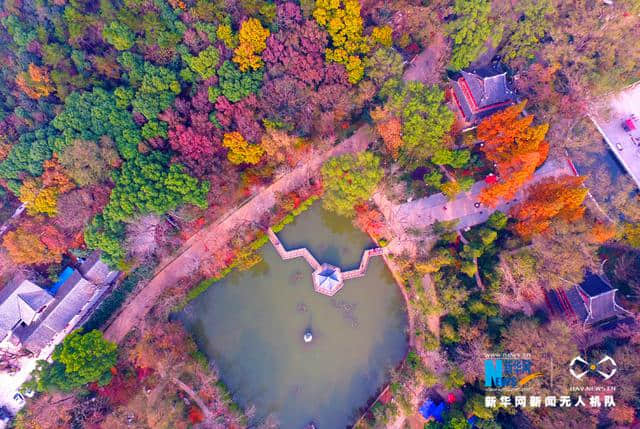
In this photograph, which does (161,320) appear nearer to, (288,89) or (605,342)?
(288,89)

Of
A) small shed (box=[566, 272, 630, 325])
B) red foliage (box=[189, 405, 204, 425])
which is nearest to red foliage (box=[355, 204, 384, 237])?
small shed (box=[566, 272, 630, 325])

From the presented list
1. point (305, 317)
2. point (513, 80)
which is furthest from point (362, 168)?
point (513, 80)

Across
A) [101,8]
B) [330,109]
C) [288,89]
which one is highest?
[101,8]

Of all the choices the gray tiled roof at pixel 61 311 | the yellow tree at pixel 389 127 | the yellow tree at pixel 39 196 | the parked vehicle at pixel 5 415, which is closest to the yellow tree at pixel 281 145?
the yellow tree at pixel 389 127

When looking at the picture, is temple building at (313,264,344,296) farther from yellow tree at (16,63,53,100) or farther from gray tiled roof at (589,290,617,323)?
yellow tree at (16,63,53,100)

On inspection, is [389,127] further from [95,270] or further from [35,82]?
[35,82]

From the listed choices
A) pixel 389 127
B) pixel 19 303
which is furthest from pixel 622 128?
pixel 19 303
